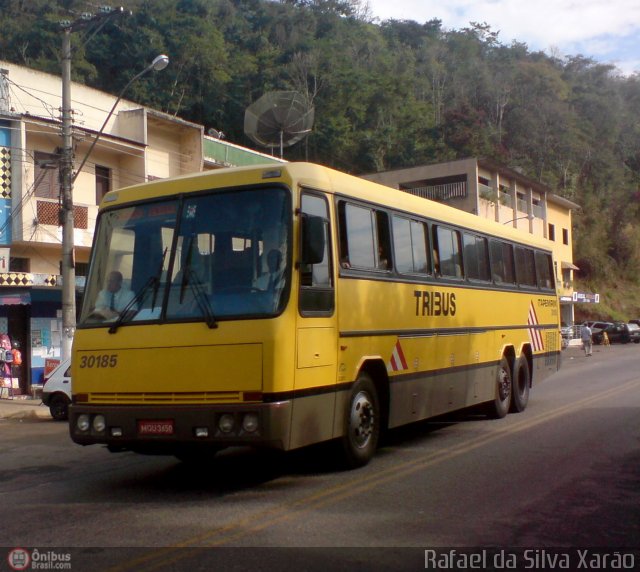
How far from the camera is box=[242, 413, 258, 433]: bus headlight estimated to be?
714 cm

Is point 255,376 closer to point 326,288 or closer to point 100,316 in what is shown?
point 326,288

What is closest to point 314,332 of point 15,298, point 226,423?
point 226,423

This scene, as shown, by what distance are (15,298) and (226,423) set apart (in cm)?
1641

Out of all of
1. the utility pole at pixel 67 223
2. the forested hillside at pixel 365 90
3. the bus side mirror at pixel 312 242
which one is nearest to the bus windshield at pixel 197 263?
the bus side mirror at pixel 312 242

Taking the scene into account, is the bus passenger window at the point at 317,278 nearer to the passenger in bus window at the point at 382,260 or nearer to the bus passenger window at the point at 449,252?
the passenger in bus window at the point at 382,260

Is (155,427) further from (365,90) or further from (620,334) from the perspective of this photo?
(365,90)

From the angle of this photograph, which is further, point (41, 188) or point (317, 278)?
point (41, 188)

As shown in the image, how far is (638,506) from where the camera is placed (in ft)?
23.6

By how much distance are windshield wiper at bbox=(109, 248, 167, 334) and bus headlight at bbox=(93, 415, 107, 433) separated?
2.74ft

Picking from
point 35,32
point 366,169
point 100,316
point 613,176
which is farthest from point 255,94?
point 100,316

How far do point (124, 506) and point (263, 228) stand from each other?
2866mm

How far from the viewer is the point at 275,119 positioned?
82.3 ft

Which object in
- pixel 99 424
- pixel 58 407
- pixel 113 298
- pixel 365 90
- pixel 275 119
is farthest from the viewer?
pixel 365 90

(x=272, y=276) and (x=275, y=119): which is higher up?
(x=275, y=119)
